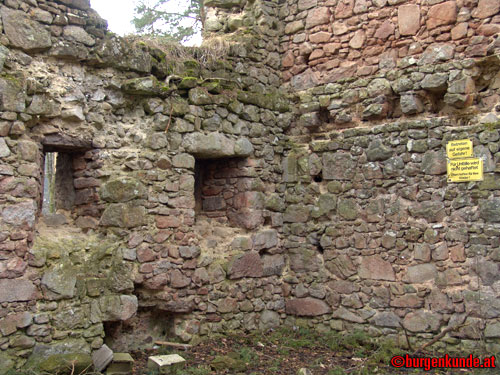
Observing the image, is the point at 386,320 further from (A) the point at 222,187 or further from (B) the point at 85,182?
(B) the point at 85,182

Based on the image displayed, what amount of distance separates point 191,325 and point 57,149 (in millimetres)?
2355

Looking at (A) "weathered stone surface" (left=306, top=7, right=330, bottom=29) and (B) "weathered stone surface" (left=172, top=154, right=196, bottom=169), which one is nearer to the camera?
(B) "weathered stone surface" (left=172, top=154, right=196, bottom=169)

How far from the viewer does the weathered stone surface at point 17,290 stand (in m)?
4.29

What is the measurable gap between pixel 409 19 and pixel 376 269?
2.90 m

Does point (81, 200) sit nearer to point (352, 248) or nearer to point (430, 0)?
point (352, 248)

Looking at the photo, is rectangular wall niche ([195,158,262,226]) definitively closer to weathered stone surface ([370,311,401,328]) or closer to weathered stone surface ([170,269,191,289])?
weathered stone surface ([170,269,191,289])

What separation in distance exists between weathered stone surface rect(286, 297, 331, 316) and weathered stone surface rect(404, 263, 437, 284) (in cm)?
109

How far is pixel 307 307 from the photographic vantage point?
6223 millimetres

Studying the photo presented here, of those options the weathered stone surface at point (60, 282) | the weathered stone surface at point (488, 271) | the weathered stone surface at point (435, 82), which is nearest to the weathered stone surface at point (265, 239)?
the weathered stone surface at point (60, 282)

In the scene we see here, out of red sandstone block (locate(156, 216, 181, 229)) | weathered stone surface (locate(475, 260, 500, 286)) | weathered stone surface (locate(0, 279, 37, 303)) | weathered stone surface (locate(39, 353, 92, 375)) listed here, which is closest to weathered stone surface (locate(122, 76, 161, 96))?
red sandstone block (locate(156, 216, 181, 229))

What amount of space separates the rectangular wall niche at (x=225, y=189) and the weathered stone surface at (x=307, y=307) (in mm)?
1220

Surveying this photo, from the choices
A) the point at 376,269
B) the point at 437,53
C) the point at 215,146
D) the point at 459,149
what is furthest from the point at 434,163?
the point at 215,146

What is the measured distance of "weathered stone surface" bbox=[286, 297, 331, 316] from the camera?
6125 millimetres

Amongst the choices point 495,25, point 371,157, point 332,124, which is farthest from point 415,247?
point 495,25
